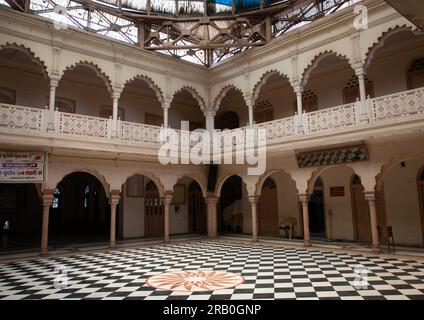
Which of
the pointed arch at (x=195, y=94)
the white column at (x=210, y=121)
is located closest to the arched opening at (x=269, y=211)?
the white column at (x=210, y=121)

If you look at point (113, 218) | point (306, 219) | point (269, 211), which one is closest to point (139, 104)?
point (113, 218)

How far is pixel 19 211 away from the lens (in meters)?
15.9

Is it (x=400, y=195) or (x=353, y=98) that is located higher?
(x=353, y=98)

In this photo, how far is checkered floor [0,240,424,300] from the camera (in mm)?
5746

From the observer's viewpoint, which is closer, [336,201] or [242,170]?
[336,201]

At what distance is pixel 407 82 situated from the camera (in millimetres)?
10984

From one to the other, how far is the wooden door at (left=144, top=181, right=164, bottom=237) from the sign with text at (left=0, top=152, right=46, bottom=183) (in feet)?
19.0

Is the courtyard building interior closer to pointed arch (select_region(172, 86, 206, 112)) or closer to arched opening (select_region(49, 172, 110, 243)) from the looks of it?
pointed arch (select_region(172, 86, 206, 112))

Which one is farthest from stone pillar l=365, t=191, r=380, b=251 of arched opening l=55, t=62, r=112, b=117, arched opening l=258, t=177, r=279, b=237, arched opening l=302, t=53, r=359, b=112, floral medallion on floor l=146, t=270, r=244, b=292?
arched opening l=55, t=62, r=112, b=117

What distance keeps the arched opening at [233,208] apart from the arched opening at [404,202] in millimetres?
6194

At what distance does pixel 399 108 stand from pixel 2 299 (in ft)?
32.0
